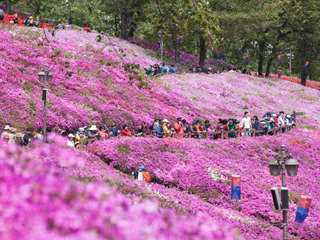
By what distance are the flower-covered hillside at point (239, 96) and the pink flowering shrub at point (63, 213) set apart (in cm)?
2933

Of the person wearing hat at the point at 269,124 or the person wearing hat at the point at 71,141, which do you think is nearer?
the person wearing hat at the point at 71,141

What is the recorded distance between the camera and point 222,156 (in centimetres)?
1984

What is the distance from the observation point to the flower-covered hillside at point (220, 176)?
1423 cm

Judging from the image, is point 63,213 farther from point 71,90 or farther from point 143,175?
point 71,90

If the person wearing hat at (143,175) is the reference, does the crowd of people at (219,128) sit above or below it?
above

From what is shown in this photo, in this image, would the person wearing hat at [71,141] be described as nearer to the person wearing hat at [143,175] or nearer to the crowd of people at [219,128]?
the person wearing hat at [143,175]

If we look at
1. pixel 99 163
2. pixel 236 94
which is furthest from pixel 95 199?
pixel 236 94

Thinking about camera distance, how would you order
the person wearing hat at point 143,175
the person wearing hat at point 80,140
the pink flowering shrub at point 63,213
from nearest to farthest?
the pink flowering shrub at point 63,213, the person wearing hat at point 143,175, the person wearing hat at point 80,140

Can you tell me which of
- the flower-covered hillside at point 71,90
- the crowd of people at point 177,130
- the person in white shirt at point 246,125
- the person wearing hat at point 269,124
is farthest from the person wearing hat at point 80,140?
the person wearing hat at point 269,124

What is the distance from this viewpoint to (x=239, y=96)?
136 ft

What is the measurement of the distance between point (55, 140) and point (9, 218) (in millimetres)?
11479

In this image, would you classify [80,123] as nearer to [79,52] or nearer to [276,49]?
[79,52]

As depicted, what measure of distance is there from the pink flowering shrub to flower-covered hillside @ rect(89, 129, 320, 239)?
962cm

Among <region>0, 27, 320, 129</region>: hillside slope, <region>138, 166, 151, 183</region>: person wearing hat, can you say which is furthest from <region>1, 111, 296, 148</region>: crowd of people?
<region>138, 166, 151, 183</region>: person wearing hat
